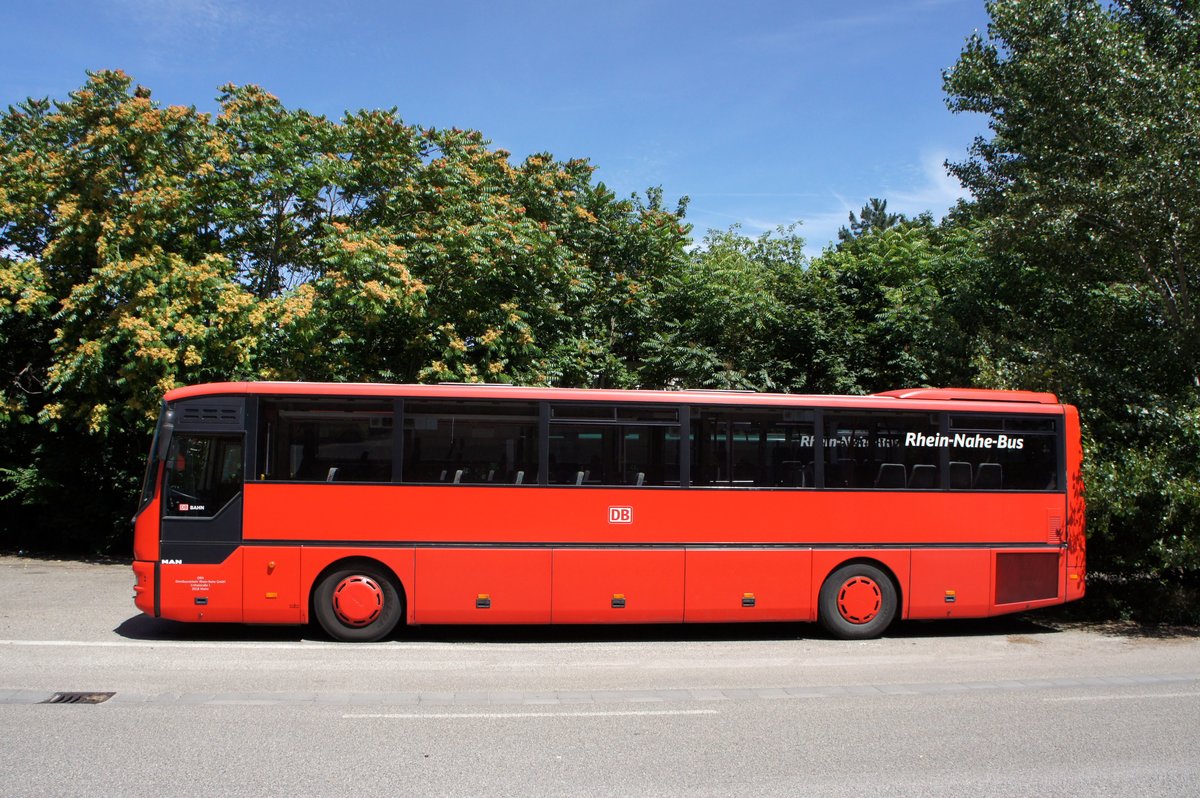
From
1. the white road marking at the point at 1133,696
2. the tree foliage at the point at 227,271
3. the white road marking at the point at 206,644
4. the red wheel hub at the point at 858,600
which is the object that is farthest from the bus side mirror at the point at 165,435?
the white road marking at the point at 1133,696

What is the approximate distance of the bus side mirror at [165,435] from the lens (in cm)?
1000

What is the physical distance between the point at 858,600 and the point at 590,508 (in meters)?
3.54

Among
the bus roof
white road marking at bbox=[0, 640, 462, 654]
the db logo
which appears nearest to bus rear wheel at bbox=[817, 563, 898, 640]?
the bus roof

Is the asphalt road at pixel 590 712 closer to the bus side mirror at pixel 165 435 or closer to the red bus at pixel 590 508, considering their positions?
the red bus at pixel 590 508

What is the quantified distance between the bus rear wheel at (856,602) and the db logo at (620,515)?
8.45 feet

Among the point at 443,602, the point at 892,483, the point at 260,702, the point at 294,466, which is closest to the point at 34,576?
the point at 294,466

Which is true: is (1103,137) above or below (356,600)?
above

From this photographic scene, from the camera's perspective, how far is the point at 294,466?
1011cm

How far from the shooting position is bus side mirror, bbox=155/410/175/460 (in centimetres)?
1000

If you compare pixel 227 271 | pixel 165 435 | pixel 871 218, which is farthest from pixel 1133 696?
pixel 871 218

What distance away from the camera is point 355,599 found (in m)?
10.2

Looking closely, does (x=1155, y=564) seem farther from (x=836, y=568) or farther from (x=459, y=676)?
(x=459, y=676)

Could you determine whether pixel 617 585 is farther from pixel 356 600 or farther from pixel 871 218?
pixel 871 218

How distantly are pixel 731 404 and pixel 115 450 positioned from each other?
13.4m
